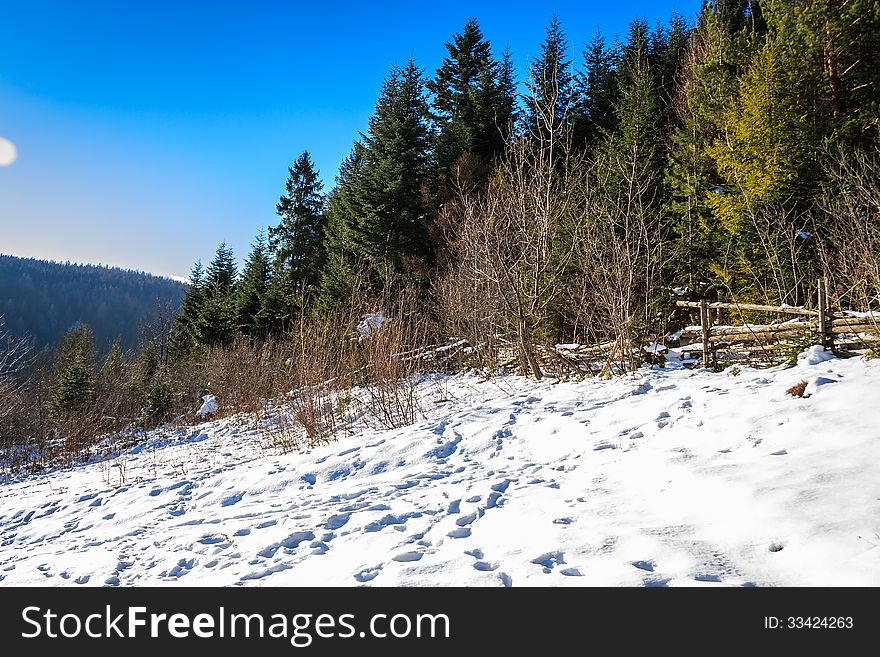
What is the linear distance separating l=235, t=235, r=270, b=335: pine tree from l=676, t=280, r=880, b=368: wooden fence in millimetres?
22975

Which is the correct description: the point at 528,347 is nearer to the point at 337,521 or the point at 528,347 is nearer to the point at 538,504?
the point at 538,504

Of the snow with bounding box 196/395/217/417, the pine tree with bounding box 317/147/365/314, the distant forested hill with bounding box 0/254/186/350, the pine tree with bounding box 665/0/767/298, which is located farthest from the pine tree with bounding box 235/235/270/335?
the distant forested hill with bounding box 0/254/186/350

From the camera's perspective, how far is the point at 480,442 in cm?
653

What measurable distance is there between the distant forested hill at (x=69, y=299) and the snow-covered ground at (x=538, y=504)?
100 metres

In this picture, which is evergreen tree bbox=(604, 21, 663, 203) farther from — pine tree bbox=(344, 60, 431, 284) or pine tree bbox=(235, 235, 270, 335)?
pine tree bbox=(235, 235, 270, 335)

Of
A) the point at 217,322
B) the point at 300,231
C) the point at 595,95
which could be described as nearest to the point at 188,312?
the point at 217,322

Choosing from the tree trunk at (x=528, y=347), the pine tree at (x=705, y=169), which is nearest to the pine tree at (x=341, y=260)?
the tree trunk at (x=528, y=347)

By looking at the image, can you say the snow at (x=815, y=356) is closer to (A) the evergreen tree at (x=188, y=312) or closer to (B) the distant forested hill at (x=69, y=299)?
(A) the evergreen tree at (x=188, y=312)

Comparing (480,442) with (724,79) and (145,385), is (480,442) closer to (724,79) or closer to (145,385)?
(724,79)

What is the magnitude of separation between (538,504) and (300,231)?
2830 cm

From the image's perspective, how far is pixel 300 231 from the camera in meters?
29.4

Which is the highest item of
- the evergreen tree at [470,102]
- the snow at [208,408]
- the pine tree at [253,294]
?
the evergreen tree at [470,102]

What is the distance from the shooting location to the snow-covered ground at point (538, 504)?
2914mm

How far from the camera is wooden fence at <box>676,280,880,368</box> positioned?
27.5ft
